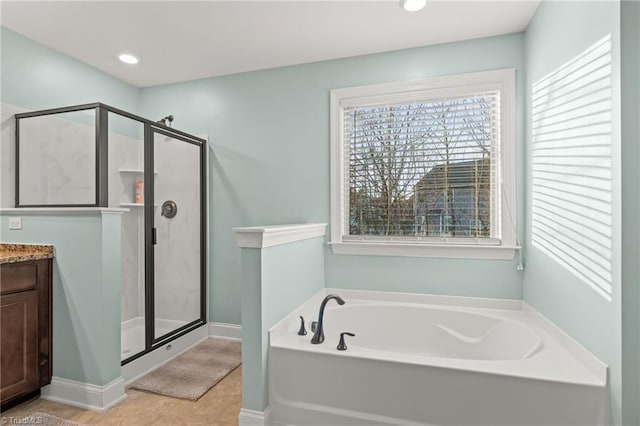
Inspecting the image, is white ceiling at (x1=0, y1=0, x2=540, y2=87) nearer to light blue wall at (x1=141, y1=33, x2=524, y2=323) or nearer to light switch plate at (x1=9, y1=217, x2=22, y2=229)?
light blue wall at (x1=141, y1=33, x2=524, y2=323)

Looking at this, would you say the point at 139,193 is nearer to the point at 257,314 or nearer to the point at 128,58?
the point at 128,58

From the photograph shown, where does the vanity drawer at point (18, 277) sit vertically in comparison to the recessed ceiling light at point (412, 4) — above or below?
below

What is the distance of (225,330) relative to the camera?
3271 millimetres

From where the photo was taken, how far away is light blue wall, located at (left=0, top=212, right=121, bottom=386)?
214 cm

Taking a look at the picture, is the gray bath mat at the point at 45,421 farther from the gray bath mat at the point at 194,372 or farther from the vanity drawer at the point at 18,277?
the vanity drawer at the point at 18,277

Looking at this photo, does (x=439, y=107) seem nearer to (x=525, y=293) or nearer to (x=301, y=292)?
(x=525, y=293)

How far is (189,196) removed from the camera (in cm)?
311

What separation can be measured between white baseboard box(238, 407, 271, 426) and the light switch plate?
1850 millimetres

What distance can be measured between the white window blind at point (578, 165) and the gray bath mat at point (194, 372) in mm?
2279

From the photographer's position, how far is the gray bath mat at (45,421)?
1961 millimetres

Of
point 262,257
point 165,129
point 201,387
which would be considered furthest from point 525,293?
point 165,129

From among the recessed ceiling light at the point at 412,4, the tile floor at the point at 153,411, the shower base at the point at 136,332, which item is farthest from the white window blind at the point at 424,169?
the shower base at the point at 136,332

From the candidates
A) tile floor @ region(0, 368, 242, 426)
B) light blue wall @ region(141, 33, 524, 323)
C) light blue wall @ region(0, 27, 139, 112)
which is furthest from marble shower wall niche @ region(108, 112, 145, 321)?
tile floor @ region(0, 368, 242, 426)

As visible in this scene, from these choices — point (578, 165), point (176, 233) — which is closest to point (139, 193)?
point (176, 233)
